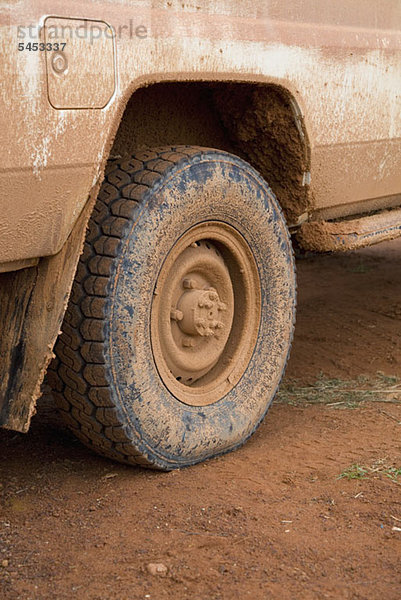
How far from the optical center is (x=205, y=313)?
9.82ft

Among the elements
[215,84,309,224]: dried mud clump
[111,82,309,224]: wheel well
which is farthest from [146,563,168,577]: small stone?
[215,84,309,224]: dried mud clump

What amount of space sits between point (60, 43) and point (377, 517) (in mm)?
1694

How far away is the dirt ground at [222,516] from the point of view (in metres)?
2.21

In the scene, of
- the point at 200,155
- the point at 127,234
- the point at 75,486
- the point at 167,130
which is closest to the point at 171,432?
the point at 75,486

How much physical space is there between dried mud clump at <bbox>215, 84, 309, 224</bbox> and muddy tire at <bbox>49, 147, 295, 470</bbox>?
0.27 metres

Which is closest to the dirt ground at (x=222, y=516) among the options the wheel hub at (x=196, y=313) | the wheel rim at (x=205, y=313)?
the wheel rim at (x=205, y=313)

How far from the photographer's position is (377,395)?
154 inches

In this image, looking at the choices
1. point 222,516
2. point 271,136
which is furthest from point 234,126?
point 222,516

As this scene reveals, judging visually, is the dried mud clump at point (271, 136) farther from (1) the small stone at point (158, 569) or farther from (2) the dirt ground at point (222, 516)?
(1) the small stone at point (158, 569)

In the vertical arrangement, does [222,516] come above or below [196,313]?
below

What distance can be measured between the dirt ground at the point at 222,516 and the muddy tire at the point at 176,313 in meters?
0.17

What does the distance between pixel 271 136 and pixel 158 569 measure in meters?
1.76

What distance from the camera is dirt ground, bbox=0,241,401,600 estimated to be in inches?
87.0

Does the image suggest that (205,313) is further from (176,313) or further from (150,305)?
(150,305)
